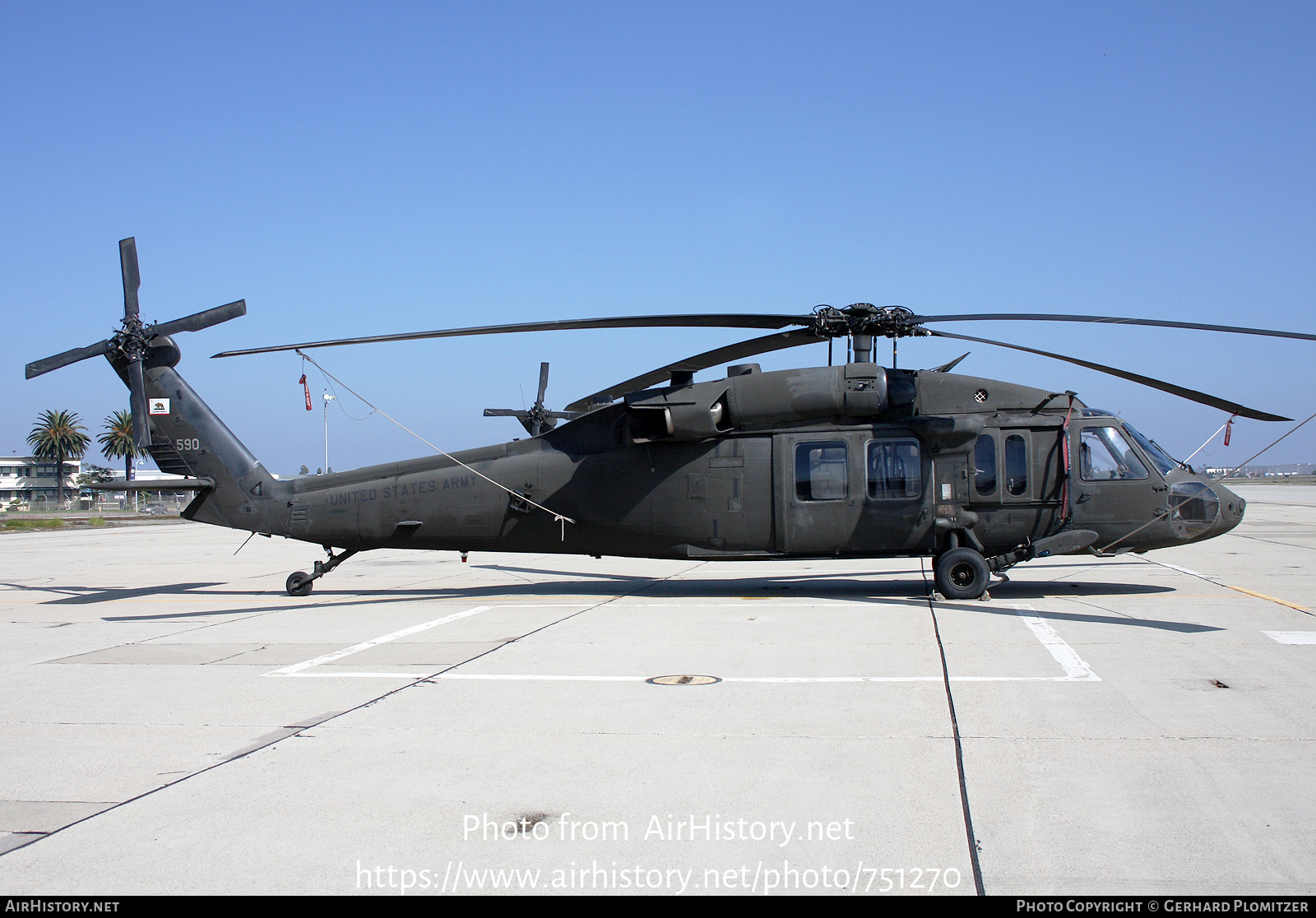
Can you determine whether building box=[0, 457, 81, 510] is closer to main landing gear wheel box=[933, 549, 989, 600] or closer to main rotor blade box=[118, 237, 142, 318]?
main rotor blade box=[118, 237, 142, 318]

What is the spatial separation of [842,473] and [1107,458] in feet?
12.3

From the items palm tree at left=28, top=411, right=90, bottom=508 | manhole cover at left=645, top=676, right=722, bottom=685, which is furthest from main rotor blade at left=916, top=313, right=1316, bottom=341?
palm tree at left=28, top=411, right=90, bottom=508

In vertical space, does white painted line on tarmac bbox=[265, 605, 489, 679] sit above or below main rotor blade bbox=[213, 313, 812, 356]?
below

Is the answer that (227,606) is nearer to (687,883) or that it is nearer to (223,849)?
(223,849)

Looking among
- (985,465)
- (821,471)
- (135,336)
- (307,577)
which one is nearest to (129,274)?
(135,336)

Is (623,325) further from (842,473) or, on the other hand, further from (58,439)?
(58,439)

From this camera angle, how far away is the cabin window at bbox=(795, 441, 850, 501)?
12922mm

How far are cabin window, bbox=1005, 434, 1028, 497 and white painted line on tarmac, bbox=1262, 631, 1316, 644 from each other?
3.88 m

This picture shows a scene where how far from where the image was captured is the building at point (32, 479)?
133 meters

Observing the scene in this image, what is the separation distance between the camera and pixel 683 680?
767cm

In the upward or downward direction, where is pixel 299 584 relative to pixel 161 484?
downward

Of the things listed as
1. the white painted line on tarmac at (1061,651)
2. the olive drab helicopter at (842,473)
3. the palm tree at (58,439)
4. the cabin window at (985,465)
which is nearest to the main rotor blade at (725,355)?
the olive drab helicopter at (842,473)

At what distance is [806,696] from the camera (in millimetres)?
6980
